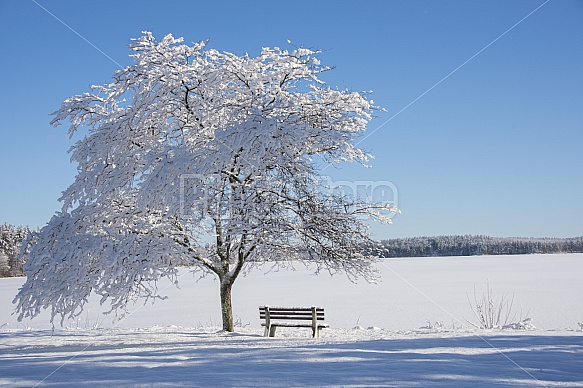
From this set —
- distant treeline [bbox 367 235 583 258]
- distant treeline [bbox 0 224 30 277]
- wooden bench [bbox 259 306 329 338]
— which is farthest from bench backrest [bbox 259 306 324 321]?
distant treeline [bbox 367 235 583 258]

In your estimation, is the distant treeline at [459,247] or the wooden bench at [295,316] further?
the distant treeline at [459,247]

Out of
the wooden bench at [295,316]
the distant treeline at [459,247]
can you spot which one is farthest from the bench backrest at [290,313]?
the distant treeline at [459,247]

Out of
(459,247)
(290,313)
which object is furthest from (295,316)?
(459,247)

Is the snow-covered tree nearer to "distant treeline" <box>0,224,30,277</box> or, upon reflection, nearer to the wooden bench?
the wooden bench

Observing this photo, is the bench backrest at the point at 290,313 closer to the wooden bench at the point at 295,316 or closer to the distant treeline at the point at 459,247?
the wooden bench at the point at 295,316

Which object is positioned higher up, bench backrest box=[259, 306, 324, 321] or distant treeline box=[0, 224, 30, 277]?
distant treeline box=[0, 224, 30, 277]

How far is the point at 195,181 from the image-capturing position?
35.7 ft

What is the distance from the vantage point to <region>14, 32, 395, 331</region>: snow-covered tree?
10.9 meters

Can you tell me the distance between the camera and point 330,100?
1269cm

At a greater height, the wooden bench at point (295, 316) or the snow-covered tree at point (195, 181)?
the snow-covered tree at point (195, 181)

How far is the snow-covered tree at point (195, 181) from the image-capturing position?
1091cm

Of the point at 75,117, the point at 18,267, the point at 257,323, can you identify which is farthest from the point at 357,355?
the point at 18,267

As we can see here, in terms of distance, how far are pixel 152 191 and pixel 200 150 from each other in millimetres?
1425

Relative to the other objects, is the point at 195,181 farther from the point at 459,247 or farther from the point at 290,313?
the point at 459,247
